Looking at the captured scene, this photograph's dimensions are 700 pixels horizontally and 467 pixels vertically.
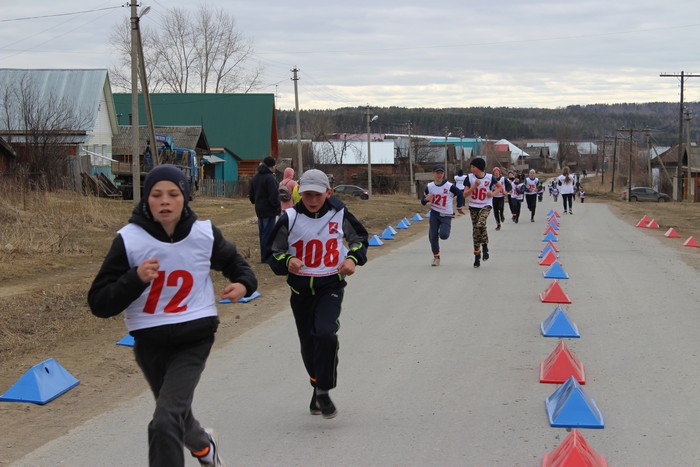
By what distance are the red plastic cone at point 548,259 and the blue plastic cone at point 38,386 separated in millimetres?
10516

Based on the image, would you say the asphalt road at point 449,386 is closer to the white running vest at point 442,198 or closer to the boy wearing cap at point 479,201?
the white running vest at point 442,198

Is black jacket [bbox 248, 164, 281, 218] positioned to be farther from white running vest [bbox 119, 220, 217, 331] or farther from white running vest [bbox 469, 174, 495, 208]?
white running vest [bbox 119, 220, 217, 331]

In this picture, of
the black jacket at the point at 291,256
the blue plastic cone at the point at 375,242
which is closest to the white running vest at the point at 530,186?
the blue plastic cone at the point at 375,242

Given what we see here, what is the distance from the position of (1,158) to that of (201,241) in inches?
1126

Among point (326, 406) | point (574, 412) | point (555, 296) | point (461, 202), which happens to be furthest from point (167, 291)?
point (461, 202)

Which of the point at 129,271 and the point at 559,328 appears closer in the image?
the point at 129,271

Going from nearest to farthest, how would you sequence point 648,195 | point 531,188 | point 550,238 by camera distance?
point 550,238, point 531,188, point 648,195

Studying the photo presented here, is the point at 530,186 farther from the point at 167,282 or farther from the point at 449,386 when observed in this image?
the point at 167,282

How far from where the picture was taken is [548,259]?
16.0m

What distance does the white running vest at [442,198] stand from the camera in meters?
15.5

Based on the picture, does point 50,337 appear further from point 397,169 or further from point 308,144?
point 397,169

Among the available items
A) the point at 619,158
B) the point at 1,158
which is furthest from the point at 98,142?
the point at 619,158

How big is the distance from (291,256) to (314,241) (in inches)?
9.6

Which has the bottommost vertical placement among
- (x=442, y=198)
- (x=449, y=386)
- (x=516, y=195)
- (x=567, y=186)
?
(x=567, y=186)
